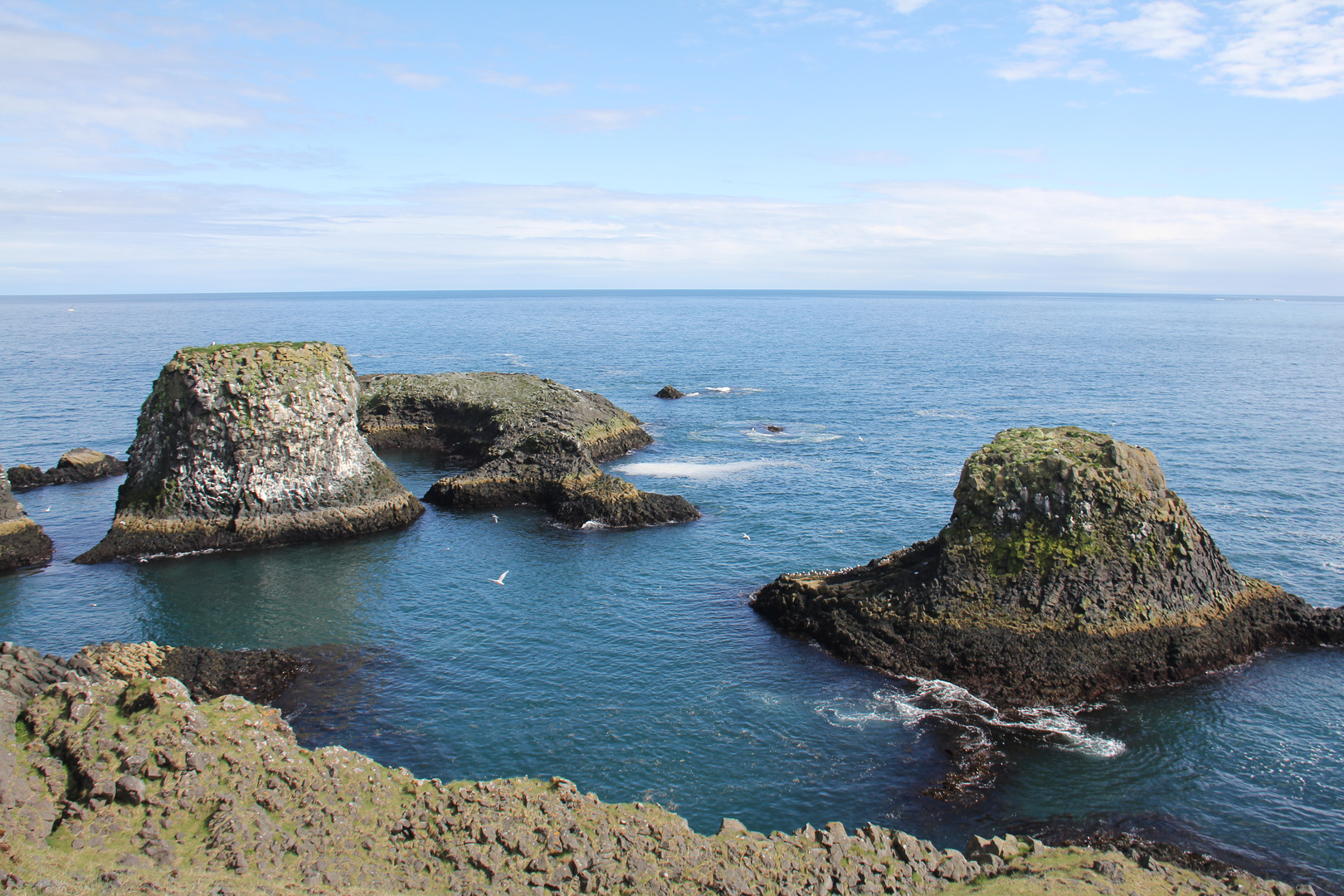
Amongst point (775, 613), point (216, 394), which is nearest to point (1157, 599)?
point (775, 613)

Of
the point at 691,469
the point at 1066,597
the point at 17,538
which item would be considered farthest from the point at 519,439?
the point at 1066,597

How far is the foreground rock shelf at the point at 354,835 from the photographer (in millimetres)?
19344

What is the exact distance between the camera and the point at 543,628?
129ft

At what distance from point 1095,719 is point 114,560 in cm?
5030

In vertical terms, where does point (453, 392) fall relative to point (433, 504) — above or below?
above

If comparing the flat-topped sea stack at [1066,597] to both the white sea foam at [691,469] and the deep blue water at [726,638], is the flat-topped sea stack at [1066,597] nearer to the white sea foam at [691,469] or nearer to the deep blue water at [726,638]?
the deep blue water at [726,638]

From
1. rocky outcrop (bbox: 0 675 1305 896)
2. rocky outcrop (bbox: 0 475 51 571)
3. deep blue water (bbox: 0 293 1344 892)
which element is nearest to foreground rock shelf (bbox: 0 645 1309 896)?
rocky outcrop (bbox: 0 675 1305 896)

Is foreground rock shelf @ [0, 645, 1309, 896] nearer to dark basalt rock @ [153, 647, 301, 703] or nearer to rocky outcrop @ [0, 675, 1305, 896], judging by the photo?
rocky outcrop @ [0, 675, 1305, 896]

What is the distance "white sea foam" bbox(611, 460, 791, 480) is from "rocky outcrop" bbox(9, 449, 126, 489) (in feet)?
133

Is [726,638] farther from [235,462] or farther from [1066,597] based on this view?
[235,462]

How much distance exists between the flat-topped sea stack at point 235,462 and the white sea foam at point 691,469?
22109mm

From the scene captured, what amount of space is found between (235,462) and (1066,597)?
151ft

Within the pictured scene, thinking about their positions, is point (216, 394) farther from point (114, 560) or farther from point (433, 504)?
point (433, 504)

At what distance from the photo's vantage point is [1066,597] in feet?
114
